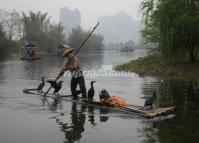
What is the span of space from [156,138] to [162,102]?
574 centimetres

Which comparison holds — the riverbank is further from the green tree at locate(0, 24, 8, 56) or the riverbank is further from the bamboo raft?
the green tree at locate(0, 24, 8, 56)

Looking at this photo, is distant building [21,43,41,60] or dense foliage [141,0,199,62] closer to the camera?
dense foliage [141,0,199,62]

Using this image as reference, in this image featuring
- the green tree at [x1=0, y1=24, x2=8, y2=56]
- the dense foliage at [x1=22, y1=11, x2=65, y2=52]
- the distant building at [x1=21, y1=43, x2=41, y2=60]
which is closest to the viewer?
Answer: the distant building at [x1=21, y1=43, x2=41, y2=60]

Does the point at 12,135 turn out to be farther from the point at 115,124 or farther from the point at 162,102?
the point at 162,102

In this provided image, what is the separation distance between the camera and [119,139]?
9820 mm

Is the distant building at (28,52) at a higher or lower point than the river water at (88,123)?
higher

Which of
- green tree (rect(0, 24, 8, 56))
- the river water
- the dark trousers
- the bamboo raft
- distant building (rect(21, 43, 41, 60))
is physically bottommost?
the river water

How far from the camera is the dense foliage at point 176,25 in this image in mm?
27564

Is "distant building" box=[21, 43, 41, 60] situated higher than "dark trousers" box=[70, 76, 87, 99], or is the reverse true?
"distant building" box=[21, 43, 41, 60]

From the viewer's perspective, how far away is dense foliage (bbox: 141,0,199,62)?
Result: 27.6 meters

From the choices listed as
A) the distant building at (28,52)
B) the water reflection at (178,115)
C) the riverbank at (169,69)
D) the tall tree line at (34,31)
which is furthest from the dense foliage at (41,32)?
the water reflection at (178,115)

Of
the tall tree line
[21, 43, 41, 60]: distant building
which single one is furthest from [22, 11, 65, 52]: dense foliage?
[21, 43, 41, 60]: distant building

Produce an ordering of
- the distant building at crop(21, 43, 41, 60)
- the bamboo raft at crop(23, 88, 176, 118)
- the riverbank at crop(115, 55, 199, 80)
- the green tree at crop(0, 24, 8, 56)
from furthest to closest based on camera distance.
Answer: the green tree at crop(0, 24, 8, 56)
the distant building at crop(21, 43, 41, 60)
the riverbank at crop(115, 55, 199, 80)
the bamboo raft at crop(23, 88, 176, 118)

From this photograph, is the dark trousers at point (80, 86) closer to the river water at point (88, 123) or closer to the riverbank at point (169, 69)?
the river water at point (88, 123)
